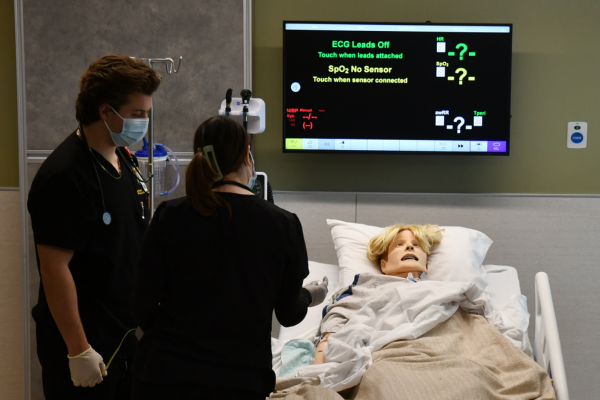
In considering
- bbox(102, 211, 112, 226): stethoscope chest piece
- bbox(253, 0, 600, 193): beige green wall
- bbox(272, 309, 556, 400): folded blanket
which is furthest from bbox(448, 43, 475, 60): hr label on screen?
bbox(102, 211, 112, 226): stethoscope chest piece

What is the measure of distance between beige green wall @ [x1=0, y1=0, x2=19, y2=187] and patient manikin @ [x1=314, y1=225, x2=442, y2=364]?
1.95 m

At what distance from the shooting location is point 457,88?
113 inches

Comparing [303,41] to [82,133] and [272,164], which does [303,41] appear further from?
[82,133]

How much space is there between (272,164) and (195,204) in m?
1.82

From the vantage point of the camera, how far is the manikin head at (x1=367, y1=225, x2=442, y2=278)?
2.46 meters

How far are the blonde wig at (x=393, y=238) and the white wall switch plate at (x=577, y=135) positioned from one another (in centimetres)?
96

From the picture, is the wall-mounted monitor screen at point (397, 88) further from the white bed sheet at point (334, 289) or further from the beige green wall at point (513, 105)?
the white bed sheet at point (334, 289)

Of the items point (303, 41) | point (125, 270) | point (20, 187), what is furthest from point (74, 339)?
point (303, 41)

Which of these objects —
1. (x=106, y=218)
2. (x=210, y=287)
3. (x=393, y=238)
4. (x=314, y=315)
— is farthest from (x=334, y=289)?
(x=210, y=287)

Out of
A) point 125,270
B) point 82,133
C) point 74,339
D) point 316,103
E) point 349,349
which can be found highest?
point 316,103

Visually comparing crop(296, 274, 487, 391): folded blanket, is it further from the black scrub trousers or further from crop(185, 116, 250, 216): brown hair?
crop(185, 116, 250, 216): brown hair

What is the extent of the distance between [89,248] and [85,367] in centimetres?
32

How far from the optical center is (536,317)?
2.28 meters

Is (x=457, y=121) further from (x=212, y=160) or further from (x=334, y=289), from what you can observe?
(x=212, y=160)
